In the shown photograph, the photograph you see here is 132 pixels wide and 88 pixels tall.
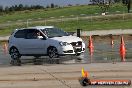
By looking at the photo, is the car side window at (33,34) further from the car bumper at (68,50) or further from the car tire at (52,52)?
the car bumper at (68,50)

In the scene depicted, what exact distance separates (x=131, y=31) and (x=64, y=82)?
27.6m

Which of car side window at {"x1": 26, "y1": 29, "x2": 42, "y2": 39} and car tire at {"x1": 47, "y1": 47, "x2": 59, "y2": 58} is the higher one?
car side window at {"x1": 26, "y1": 29, "x2": 42, "y2": 39}

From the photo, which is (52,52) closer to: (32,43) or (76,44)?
(76,44)

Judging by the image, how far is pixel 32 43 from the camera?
2523cm

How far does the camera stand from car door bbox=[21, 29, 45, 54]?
977 inches

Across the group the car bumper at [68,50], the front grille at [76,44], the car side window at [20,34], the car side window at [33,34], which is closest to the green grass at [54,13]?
the car side window at [20,34]

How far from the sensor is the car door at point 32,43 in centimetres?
2483

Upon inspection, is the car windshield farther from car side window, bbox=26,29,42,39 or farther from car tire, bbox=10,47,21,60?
car tire, bbox=10,47,21,60

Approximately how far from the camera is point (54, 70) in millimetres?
18391

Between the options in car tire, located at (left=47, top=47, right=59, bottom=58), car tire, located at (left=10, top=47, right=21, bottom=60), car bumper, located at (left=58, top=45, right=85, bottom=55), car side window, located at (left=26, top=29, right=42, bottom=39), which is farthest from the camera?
car tire, located at (left=10, top=47, right=21, bottom=60)

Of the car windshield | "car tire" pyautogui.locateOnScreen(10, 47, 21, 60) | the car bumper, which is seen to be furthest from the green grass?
the car bumper

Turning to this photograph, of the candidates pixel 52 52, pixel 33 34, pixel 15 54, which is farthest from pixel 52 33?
pixel 15 54

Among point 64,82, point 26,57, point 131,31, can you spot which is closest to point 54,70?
point 64,82

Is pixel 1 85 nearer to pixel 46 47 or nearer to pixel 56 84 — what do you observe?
pixel 56 84
